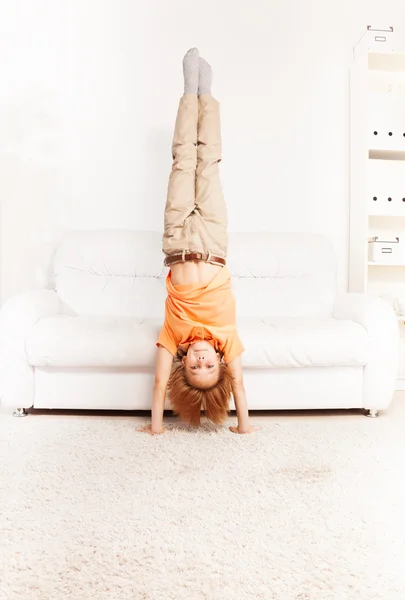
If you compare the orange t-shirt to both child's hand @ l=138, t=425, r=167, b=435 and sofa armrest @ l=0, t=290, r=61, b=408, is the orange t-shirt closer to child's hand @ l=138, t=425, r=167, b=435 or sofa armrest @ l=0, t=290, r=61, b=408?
child's hand @ l=138, t=425, r=167, b=435

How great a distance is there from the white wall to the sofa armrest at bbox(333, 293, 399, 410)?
1.11 meters

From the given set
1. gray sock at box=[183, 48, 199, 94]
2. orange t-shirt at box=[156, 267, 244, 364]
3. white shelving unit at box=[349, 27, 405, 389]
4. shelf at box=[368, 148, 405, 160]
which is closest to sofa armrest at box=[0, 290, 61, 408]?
orange t-shirt at box=[156, 267, 244, 364]

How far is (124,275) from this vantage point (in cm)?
285

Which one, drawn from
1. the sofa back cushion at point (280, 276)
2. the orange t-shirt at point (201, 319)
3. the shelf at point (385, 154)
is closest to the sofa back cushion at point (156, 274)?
the sofa back cushion at point (280, 276)

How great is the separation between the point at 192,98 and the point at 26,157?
127 centimetres

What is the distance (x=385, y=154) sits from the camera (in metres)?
3.16

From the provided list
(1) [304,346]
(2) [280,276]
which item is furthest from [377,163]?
(1) [304,346]

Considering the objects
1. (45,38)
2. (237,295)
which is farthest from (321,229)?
(45,38)

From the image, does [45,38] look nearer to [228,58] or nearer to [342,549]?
[228,58]

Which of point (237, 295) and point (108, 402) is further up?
point (237, 295)

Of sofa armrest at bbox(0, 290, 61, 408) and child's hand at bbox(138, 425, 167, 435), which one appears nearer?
child's hand at bbox(138, 425, 167, 435)

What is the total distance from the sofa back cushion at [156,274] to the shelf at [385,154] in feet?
2.36

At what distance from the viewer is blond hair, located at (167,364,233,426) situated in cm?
198

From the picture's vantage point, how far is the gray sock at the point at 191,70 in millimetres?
2451
